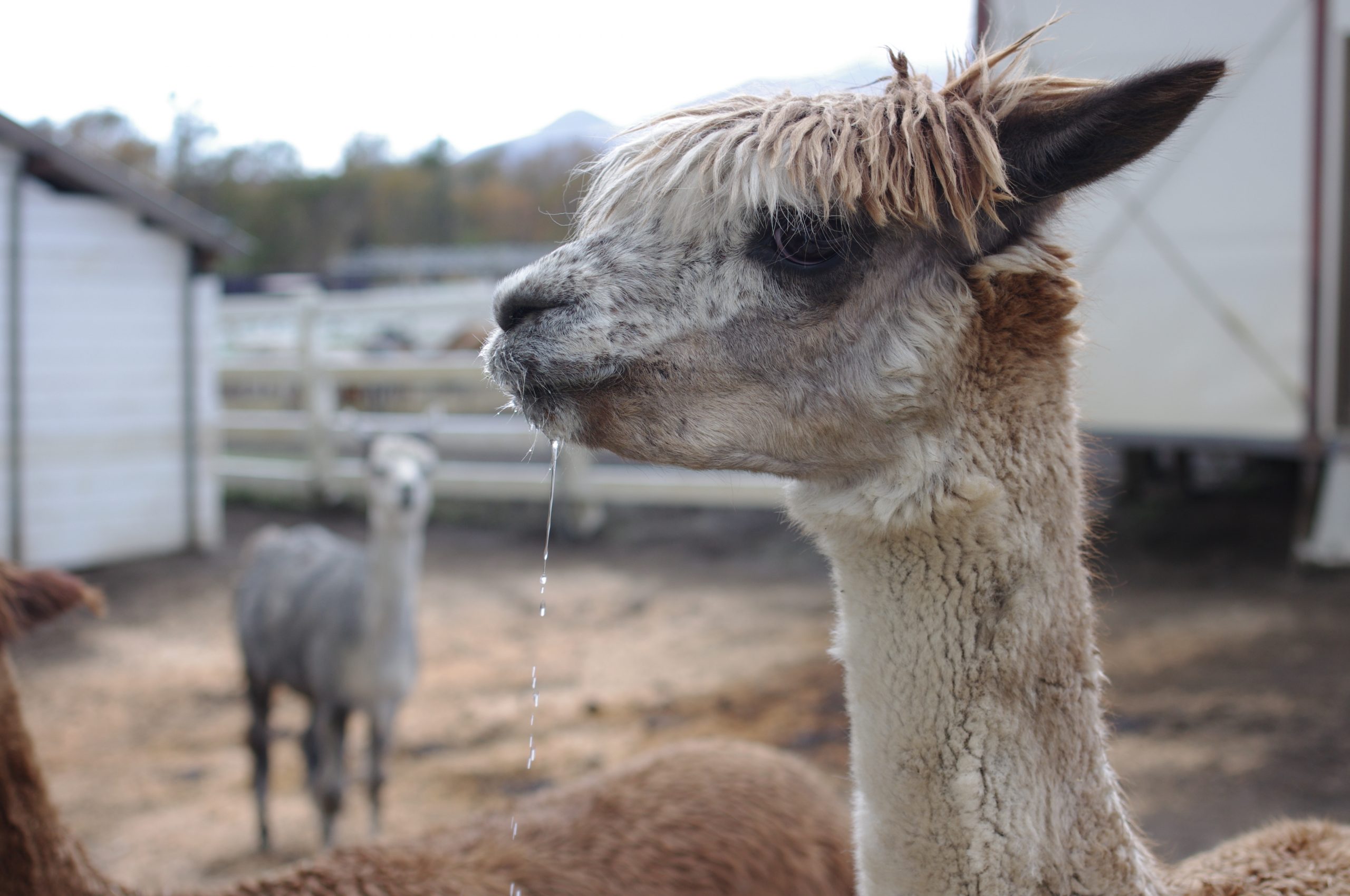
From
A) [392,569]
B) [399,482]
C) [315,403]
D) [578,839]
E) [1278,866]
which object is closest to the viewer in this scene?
[1278,866]

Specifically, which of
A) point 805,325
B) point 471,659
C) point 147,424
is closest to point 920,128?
point 805,325

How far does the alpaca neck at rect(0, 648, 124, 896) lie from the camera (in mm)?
1975

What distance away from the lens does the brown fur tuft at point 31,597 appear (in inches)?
90.3

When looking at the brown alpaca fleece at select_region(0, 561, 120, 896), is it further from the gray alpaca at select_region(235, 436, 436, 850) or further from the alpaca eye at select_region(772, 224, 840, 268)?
the gray alpaca at select_region(235, 436, 436, 850)

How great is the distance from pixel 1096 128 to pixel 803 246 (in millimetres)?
435

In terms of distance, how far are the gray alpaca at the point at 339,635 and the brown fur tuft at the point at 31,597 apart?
6.24 ft

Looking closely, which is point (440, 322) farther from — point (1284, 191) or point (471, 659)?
point (1284, 191)

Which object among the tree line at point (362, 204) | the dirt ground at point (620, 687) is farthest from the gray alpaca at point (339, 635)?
the tree line at point (362, 204)

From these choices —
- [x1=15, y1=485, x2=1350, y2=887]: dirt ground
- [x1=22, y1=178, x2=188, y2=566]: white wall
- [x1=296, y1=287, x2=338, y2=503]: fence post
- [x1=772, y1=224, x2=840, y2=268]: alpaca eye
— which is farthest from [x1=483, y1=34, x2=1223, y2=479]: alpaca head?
[x1=296, y1=287, x2=338, y2=503]: fence post

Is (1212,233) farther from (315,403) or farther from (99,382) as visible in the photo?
(99,382)

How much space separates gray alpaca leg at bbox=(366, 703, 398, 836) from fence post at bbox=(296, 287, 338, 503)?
6792 mm

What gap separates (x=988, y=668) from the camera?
1.46 metres

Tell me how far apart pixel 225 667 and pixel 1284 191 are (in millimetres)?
7824

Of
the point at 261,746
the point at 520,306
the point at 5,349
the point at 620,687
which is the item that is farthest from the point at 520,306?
the point at 5,349
